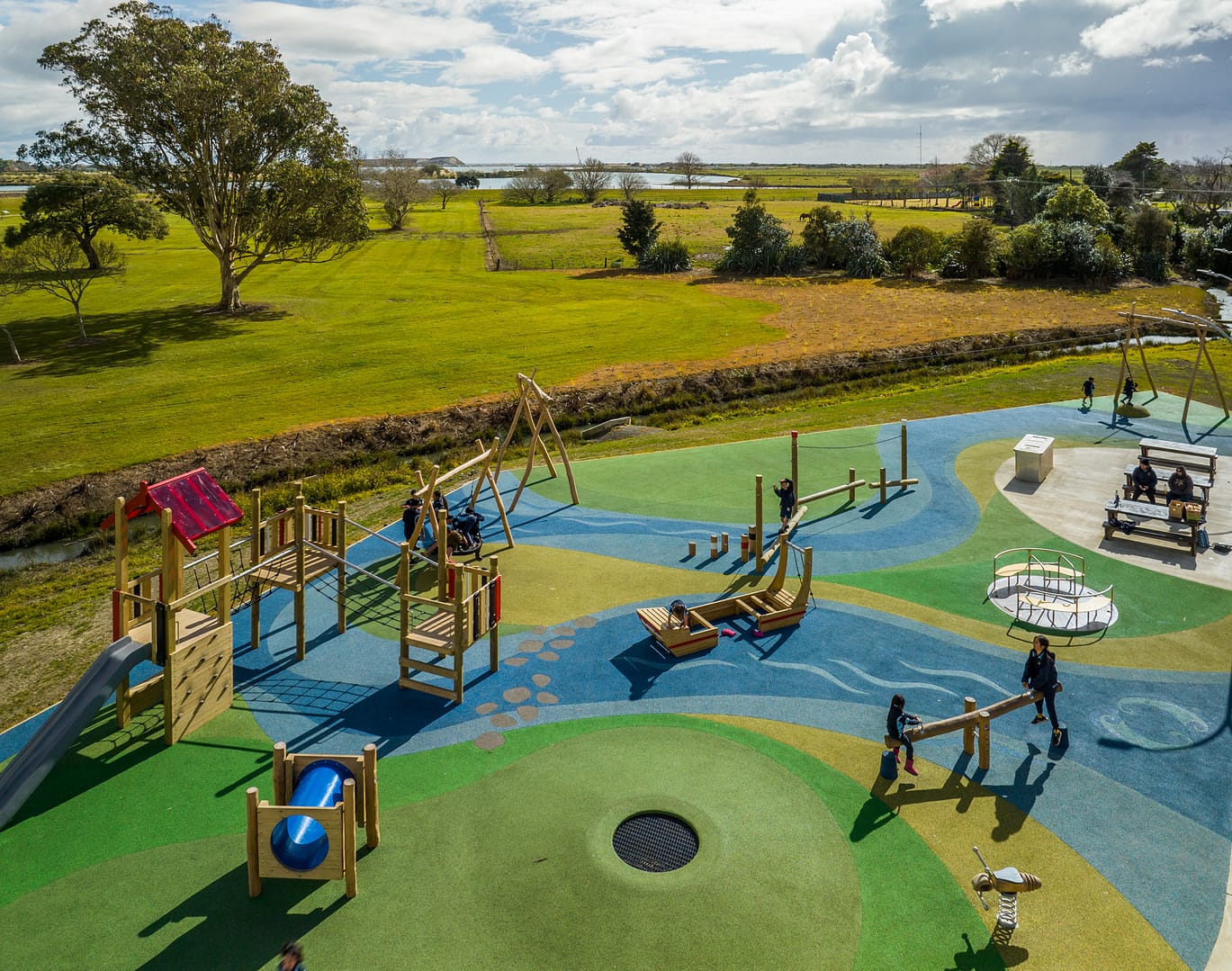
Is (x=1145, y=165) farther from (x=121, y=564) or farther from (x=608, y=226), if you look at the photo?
(x=121, y=564)

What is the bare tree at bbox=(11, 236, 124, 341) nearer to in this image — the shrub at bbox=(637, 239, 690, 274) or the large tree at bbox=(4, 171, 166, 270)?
the large tree at bbox=(4, 171, 166, 270)

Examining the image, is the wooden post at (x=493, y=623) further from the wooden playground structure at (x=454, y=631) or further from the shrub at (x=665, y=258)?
the shrub at (x=665, y=258)

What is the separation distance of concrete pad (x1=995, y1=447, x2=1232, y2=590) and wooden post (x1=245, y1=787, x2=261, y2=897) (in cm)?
2077

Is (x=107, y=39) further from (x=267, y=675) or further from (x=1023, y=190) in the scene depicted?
(x=1023, y=190)

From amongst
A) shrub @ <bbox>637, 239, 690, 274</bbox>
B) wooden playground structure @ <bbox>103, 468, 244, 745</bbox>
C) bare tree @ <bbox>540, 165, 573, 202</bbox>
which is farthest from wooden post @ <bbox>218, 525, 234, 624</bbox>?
bare tree @ <bbox>540, 165, 573, 202</bbox>

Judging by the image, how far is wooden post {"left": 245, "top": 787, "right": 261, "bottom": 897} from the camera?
1088 centimetres

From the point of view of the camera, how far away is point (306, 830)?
36.5 ft

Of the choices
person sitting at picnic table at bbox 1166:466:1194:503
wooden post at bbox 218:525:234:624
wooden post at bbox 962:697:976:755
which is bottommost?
wooden post at bbox 962:697:976:755

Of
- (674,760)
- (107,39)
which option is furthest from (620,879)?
(107,39)

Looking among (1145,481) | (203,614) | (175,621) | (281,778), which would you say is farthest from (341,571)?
(1145,481)

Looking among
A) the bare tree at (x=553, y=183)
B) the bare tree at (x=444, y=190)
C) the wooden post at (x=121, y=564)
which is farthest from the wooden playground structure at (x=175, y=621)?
the bare tree at (x=553, y=183)

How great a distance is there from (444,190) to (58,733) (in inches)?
6132

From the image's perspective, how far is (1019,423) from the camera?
33375mm

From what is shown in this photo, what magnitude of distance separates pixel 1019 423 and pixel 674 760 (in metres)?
26.0
